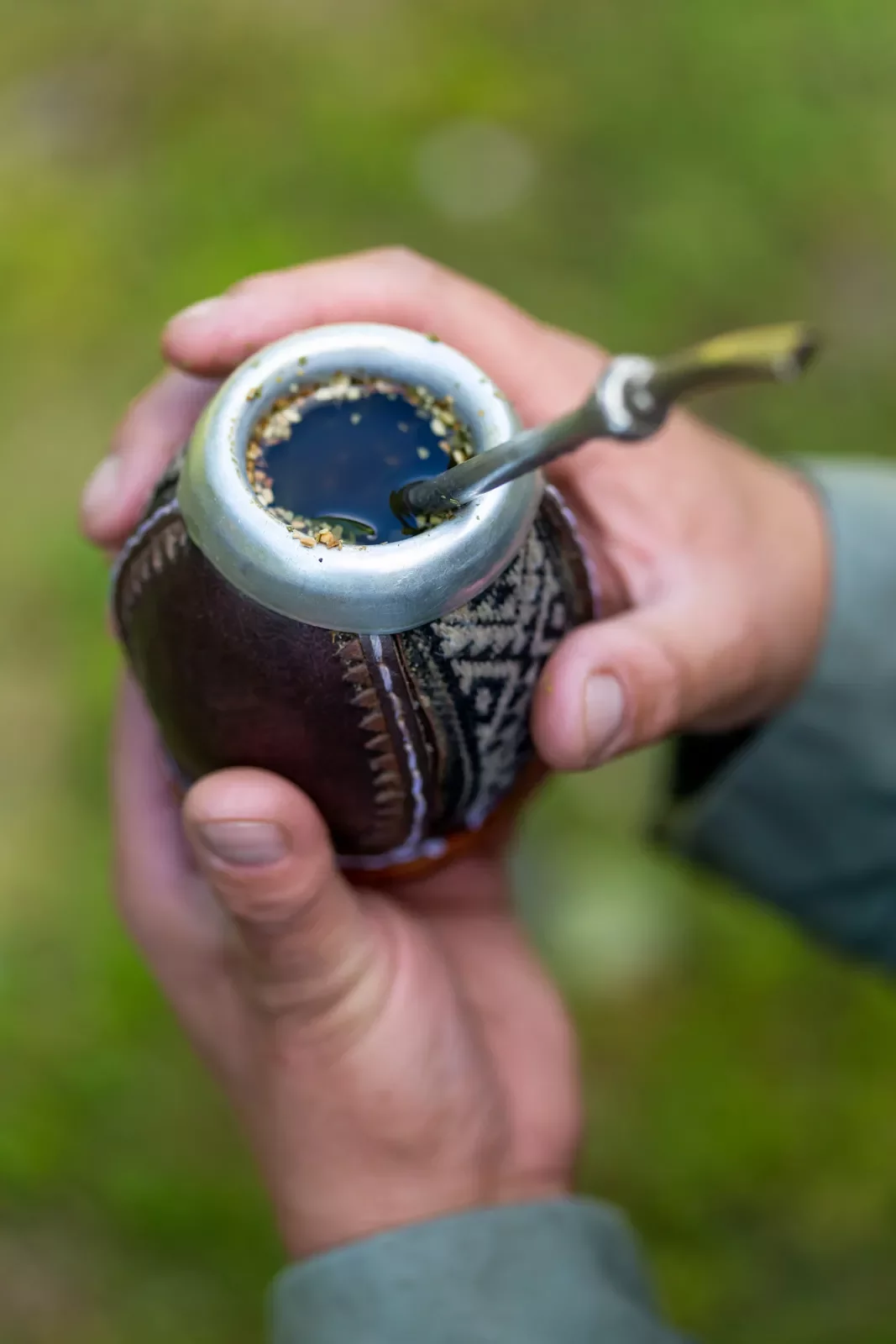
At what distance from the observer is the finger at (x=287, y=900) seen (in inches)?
38.1

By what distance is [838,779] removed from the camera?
140 cm

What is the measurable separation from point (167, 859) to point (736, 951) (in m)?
0.96

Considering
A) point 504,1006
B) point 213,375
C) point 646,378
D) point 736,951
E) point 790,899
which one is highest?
point 646,378

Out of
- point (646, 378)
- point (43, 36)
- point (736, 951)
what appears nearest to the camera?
point (646, 378)

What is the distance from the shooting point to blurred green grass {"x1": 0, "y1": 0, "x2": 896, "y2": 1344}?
1.75 metres

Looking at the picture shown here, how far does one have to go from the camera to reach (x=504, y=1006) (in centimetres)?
131

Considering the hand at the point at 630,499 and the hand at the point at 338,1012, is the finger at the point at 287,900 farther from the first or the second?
the hand at the point at 630,499

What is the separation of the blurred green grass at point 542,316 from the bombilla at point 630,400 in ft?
3.76

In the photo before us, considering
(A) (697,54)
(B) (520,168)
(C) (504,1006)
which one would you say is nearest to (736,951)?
(C) (504,1006)

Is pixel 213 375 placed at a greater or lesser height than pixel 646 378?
lesser

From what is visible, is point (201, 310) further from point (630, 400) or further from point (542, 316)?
point (542, 316)

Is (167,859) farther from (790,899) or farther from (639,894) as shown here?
(639,894)

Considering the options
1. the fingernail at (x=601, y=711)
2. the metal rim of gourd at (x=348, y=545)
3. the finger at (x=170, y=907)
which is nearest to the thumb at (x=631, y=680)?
the fingernail at (x=601, y=711)

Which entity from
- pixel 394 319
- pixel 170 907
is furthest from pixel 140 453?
pixel 170 907
